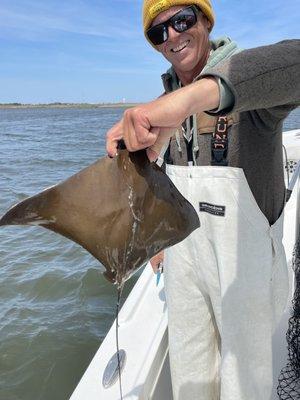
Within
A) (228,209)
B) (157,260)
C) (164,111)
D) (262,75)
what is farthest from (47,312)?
(262,75)

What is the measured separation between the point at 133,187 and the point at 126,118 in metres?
0.33

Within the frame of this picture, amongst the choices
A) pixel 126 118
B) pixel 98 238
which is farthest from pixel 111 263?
pixel 126 118

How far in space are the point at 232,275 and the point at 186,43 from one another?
1.18m

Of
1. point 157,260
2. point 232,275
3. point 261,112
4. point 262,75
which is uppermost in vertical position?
point 262,75

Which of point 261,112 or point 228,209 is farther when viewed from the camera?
point 228,209

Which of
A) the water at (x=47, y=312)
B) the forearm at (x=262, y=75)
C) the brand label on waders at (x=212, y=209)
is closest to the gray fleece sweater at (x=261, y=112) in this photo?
the forearm at (x=262, y=75)

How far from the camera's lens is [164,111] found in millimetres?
1496

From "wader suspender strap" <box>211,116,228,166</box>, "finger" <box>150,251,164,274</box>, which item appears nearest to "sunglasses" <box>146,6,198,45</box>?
"wader suspender strap" <box>211,116,228,166</box>

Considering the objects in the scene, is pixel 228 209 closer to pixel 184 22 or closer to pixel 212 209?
pixel 212 209

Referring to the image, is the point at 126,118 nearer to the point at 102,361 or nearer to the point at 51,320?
the point at 102,361

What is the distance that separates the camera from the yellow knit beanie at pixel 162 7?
2.15 meters

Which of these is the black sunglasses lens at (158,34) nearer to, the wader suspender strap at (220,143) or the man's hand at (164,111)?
the wader suspender strap at (220,143)

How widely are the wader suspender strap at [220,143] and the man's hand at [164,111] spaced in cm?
55

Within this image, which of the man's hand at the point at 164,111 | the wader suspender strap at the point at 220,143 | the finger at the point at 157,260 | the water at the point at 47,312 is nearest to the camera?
the man's hand at the point at 164,111
